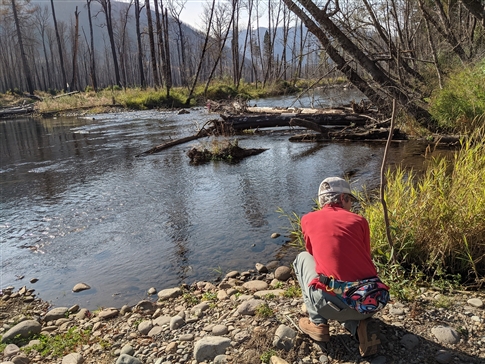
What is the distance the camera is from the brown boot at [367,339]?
2.22 meters

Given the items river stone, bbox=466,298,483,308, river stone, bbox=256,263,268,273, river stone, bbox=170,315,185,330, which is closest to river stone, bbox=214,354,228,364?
river stone, bbox=170,315,185,330

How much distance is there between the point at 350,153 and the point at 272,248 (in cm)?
582

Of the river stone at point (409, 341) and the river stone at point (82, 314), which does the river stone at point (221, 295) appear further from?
the river stone at point (409, 341)

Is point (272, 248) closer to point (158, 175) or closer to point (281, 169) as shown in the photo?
point (281, 169)

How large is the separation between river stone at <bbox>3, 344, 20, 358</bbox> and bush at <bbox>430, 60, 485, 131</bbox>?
8.85 meters

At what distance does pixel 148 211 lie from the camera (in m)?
6.55

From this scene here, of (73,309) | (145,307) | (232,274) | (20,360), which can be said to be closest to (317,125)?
(232,274)

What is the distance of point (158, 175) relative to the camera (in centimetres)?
898

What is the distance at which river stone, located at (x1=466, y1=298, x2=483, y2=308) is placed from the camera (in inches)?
106

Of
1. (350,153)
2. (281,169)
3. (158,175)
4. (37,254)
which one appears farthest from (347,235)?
(350,153)

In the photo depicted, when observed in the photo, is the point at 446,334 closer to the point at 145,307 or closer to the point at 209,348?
the point at 209,348

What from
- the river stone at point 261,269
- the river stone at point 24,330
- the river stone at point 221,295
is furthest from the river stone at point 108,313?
the river stone at point 261,269

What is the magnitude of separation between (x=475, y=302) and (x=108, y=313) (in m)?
3.13

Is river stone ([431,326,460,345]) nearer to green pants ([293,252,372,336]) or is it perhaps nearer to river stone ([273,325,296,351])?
green pants ([293,252,372,336])
